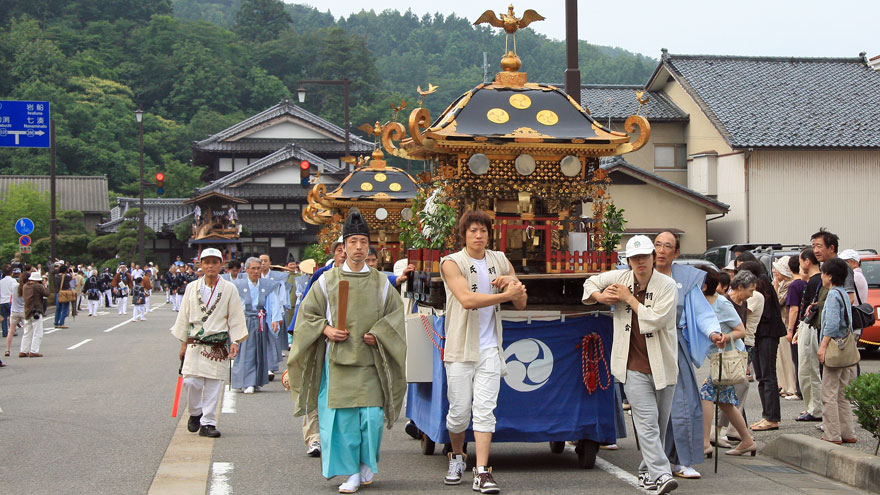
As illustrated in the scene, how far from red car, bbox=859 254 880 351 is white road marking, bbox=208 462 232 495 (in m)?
11.9

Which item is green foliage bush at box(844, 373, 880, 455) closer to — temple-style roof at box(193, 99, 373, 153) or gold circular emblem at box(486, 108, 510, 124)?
gold circular emblem at box(486, 108, 510, 124)

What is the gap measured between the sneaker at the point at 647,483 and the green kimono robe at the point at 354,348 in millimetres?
1925

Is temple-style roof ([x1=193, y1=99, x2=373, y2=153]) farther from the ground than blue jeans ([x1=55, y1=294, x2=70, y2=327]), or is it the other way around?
temple-style roof ([x1=193, y1=99, x2=373, y2=153])

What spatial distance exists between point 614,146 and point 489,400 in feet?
10.8

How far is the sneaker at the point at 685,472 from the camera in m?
8.14

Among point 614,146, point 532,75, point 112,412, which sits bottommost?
point 112,412

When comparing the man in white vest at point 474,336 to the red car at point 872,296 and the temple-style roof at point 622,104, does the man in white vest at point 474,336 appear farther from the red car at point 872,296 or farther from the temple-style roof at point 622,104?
the temple-style roof at point 622,104

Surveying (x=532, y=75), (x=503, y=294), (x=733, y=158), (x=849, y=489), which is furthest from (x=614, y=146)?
(x=532, y=75)

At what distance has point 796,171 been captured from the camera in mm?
36344

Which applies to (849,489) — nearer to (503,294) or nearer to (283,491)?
(503,294)

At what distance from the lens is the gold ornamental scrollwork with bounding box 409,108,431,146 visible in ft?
31.4

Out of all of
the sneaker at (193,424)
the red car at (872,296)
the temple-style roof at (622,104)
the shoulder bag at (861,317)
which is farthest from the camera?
the temple-style roof at (622,104)

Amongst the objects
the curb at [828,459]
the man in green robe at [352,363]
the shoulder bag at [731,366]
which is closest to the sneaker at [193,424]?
the man in green robe at [352,363]

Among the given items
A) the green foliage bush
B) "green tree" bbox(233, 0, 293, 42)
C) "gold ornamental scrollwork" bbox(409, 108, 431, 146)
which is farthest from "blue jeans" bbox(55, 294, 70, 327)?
"green tree" bbox(233, 0, 293, 42)
